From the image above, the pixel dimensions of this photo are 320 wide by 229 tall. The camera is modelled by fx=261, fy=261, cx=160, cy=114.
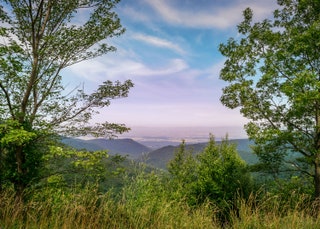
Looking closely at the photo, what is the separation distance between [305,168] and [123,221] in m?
17.3

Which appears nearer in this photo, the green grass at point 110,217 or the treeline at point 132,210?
the green grass at point 110,217

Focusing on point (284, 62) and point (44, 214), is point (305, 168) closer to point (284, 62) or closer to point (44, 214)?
point (284, 62)

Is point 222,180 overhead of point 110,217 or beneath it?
beneath

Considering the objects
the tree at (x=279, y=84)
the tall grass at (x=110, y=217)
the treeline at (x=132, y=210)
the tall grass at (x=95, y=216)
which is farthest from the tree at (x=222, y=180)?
the tall grass at (x=95, y=216)

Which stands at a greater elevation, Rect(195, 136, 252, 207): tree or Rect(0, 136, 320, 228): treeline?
Rect(0, 136, 320, 228): treeline

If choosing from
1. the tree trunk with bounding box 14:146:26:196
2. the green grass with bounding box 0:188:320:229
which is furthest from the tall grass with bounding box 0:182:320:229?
the tree trunk with bounding box 14:146:26:196

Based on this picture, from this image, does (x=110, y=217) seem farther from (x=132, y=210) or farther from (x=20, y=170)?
(x=20, y=170)

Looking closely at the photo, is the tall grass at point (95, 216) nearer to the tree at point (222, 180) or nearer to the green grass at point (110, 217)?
the green grass at point (110, 217)

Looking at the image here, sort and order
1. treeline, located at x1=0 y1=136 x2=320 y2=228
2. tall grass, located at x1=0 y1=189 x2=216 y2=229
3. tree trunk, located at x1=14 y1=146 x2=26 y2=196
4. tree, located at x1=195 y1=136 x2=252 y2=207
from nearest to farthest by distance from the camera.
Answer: tall grass, located at x1=0 y1=189 x2=216 y2=229
treeline, located at x1=0 y1=136 x2=320 y2=228
tree trunk, located at x1=14 y1=146 x2=26 y2=196
tree, located at x1=195 y1=136 x2=252 y2=207

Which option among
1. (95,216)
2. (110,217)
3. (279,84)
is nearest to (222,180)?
(279,84)

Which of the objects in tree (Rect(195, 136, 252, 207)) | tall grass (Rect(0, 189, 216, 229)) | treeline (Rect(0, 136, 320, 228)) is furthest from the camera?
tree (Rect(195, 136, 252, 207))

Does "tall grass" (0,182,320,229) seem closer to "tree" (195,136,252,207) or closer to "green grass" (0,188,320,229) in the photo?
"green grass" (0,188,320,229)

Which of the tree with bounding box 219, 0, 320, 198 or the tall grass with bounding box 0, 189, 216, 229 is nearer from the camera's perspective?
the tall grass with bounding box 0, 189, 216, 229

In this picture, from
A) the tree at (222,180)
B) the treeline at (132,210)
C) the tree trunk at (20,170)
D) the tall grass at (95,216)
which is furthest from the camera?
the tree at (222,180)
